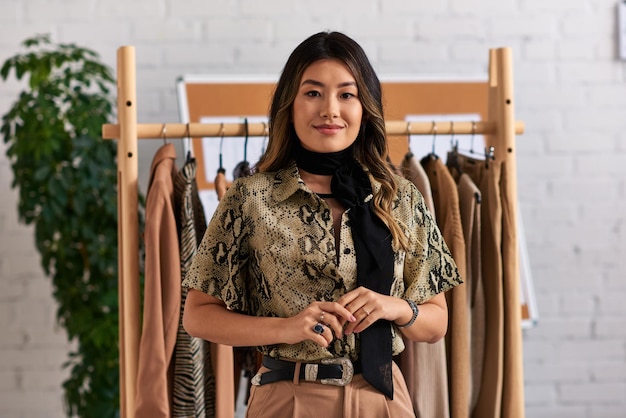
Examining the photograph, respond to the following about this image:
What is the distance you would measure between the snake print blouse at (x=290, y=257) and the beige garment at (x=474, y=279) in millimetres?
645

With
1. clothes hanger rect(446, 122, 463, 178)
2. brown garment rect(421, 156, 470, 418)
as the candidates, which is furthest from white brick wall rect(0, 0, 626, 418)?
brown garment rect(421, 156, 470, 418)

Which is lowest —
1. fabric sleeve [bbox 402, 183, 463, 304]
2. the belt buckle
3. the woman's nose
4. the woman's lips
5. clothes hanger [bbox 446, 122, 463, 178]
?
the belt buckle

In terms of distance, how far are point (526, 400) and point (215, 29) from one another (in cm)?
185

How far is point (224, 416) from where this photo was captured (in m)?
2.01

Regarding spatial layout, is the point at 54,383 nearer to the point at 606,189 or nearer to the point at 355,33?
the point at 355,33

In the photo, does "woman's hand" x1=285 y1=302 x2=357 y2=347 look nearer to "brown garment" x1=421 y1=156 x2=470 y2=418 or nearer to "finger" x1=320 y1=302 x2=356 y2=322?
"finger" x1=320 y1=302 x2=356 y2=322

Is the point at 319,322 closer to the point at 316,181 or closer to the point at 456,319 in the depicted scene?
the point at 316,181

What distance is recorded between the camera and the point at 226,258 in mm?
1418

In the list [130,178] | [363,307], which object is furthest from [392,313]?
[130,178]

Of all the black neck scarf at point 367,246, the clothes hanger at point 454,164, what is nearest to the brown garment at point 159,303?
the black neck scarf at point 367,246

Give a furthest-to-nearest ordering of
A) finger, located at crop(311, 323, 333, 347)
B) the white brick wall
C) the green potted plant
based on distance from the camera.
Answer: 1. the white brick wall
2. the green potted plant
3. finger, located at crop(311, 323, 333, 347)

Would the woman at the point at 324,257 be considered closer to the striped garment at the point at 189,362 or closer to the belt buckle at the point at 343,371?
the belt buckle at the point at 343,371

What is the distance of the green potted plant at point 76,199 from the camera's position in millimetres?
2658

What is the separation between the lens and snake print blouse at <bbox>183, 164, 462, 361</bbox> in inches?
53.6
